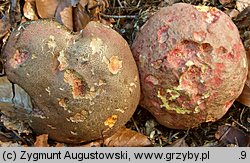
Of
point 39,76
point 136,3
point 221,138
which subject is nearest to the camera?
point 39,76

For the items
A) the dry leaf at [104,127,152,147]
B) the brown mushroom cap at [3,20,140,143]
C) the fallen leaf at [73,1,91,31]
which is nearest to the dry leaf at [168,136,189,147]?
the dry leaf at [104,127,152,147]

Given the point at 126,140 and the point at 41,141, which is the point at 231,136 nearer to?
the point at 126,140

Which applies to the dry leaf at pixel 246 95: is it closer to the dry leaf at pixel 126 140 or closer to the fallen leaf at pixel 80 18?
the dry leaf at pixel 126 140

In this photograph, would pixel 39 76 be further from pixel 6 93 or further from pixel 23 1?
pixel 23 1

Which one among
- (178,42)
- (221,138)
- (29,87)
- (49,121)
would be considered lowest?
(221,138)

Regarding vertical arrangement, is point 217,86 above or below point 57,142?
above

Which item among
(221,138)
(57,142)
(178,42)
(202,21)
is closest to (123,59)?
(178,42)

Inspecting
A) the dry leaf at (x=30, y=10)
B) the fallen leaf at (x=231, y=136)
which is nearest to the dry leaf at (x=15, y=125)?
the dry leaf at (x=30, y=10)

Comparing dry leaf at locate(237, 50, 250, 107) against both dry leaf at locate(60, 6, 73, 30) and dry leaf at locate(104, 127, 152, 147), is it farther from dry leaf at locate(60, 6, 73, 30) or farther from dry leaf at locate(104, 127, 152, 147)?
dry leaf at locate(60, 6, 73, 30)

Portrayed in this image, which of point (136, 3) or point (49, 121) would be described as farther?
point (136, 3)
